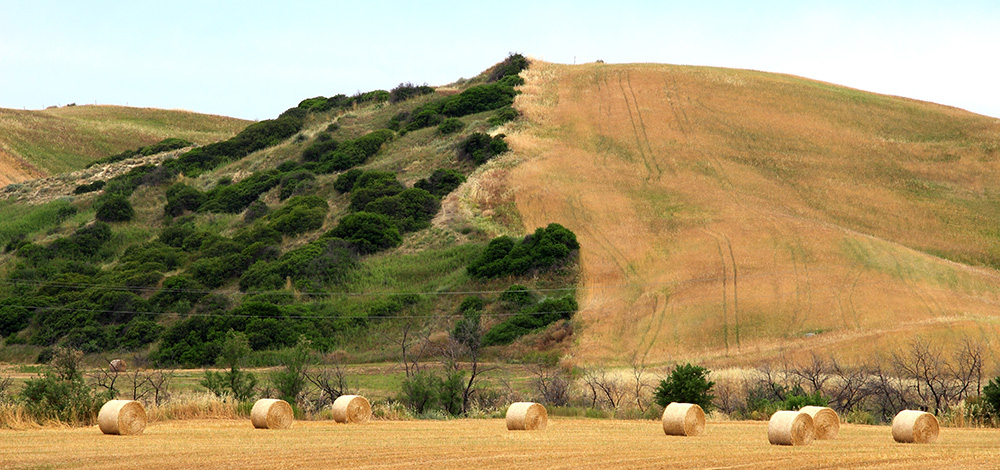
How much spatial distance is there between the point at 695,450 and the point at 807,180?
52.4 m

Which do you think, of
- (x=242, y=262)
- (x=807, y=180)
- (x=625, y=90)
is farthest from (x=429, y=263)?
(x=625, y=90)

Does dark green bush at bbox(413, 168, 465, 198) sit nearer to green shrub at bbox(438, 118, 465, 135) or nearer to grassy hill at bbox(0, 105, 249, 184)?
green shrub at bbox(438, 118, 465, 135)

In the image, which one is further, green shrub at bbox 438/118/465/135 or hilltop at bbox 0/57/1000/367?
green shrub at bbox 438/118/465/135

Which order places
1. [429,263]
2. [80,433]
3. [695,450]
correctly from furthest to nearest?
[429,263]
[80,433]
[695,450]

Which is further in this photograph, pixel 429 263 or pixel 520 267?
pixel 429 263

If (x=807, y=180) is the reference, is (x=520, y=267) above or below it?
below

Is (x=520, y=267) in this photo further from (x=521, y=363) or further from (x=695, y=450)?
(x=695, y=450)

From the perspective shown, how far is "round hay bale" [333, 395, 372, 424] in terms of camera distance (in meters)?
22.4

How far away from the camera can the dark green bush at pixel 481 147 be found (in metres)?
69.6

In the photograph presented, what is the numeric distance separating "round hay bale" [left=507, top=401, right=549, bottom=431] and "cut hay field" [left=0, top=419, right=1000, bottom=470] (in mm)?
360

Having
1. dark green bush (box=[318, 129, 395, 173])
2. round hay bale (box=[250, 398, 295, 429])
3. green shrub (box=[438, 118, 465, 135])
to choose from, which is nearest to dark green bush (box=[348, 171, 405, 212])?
dark green bush (box=[318, 129, 395, 173])

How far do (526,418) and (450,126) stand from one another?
59717mm

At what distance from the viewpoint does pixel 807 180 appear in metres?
65.1

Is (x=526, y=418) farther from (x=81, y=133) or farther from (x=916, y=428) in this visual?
(x=81, y=133)
